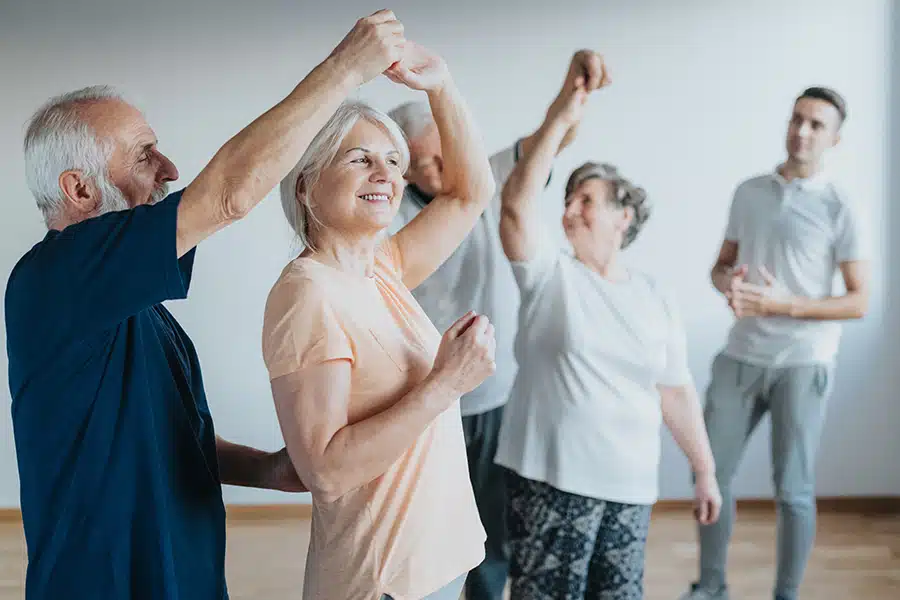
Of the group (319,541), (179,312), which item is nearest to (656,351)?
(319,541)

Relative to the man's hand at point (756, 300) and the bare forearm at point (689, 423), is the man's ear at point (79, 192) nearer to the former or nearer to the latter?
the bare forearm at point (689, 423)

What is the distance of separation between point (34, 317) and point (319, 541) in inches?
20.2

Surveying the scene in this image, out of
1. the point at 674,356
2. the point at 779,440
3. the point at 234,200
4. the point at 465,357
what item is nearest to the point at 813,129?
the point at 779,440

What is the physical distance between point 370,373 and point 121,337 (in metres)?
0.33

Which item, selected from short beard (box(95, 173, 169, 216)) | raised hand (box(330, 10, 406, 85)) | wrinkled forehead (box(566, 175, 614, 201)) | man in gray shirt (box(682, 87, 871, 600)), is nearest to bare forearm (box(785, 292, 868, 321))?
man in gray shirt (box(682, 87, 871, 600))

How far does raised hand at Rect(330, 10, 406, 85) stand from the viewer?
46.5 inches

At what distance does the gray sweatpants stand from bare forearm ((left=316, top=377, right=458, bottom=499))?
90.8 inches

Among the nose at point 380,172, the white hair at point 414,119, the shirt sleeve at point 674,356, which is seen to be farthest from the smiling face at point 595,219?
the nose at point 380,172

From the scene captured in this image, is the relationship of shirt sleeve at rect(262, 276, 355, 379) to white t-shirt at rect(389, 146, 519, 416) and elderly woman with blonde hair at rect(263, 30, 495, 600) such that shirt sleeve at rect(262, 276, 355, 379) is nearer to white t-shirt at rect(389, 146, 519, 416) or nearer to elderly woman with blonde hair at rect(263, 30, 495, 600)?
elderly woman with blonde hair at rect(263, 30, 495, 600)

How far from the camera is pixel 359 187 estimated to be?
1.42 metres

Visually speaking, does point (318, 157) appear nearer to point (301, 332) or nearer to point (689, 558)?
point (301, 332)

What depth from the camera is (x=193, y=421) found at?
143 cm

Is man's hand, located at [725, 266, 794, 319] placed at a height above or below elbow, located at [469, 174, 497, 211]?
below

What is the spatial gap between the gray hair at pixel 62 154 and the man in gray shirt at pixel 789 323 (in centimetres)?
232
